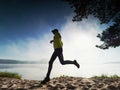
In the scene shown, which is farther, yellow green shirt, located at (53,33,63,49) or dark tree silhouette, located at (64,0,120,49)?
dark tree silhouette, located at (64,0,120,49)

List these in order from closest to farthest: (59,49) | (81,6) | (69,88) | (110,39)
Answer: (69,88), (59,49), (81,6), (110,39)

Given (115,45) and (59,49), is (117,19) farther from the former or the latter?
(59,49)

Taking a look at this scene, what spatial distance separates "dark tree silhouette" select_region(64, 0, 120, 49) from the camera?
1873 cm

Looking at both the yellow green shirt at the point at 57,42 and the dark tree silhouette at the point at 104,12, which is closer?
the yellow green shirt at the point at 57,42

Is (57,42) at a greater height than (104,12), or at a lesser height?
lesser

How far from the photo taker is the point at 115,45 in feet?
67.9

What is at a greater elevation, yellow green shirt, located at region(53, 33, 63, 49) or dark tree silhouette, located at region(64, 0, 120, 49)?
dark tree silhouette, located at region(64, 0, 120, 49)

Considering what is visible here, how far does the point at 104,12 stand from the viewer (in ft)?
64.1

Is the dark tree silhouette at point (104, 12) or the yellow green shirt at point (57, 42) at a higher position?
the dark tree silhouette at point (104, 12)

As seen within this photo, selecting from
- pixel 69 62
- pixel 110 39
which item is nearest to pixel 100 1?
pixel 110 39

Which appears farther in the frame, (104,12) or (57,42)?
(104,12)

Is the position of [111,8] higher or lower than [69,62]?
higher

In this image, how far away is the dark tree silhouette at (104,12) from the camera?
18.7 meters

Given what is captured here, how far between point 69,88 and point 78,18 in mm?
8498
